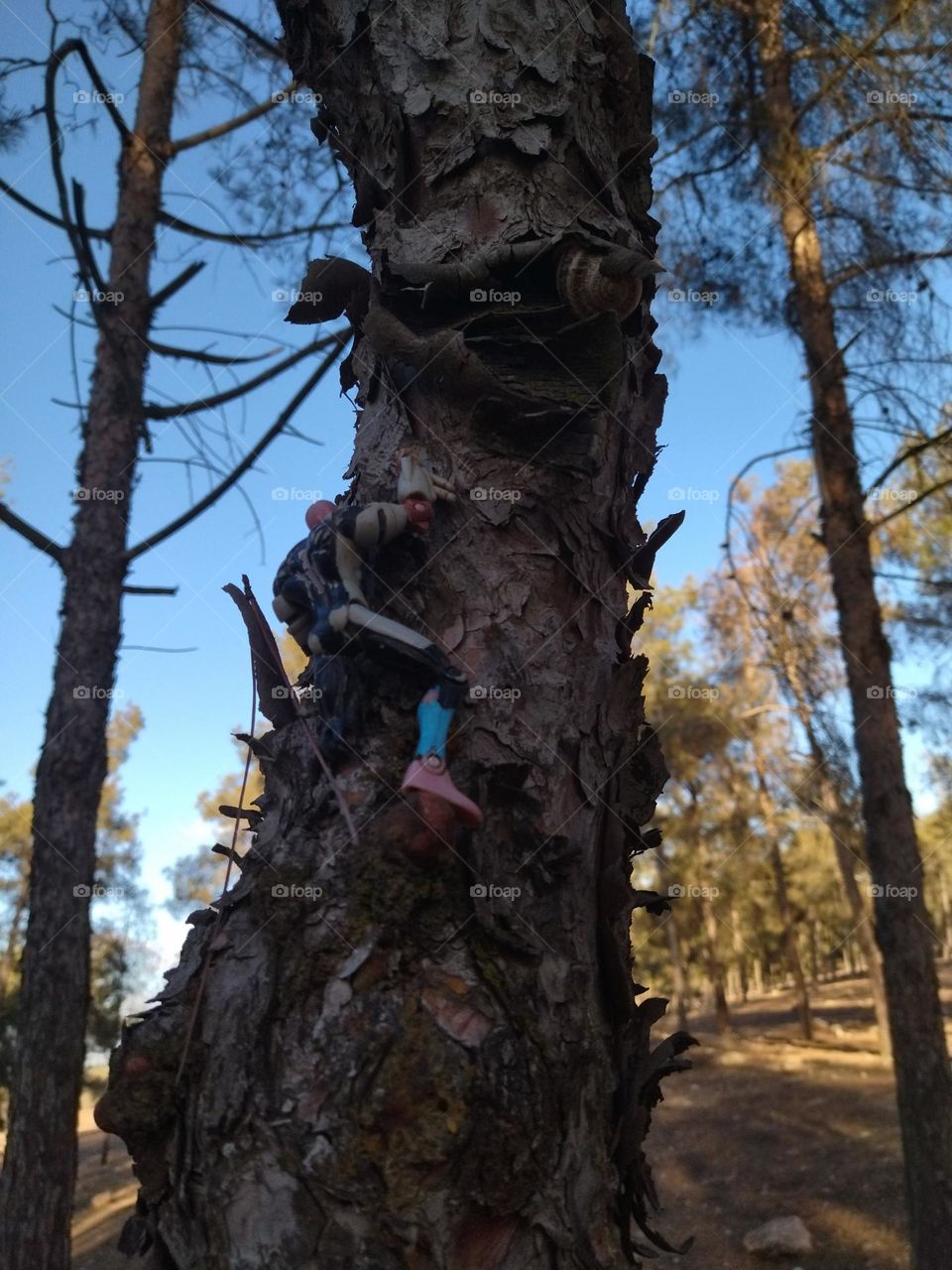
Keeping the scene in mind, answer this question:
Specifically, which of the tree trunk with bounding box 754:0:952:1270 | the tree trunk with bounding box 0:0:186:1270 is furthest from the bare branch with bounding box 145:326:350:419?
the tree trunk with bounding box 754:0:952:1270

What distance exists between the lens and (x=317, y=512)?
1869 millimetres

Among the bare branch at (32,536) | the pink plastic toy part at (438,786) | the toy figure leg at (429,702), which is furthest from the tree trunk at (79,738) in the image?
the pink plastic toy part at (438,786)

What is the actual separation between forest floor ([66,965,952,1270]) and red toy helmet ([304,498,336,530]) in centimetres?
469

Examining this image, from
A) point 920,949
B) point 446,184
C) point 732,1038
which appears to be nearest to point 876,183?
point 920,949

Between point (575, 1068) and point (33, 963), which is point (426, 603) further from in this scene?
point (33, 963)

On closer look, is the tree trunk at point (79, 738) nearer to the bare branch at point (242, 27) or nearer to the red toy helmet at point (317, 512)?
the bare branch at point (242, 27)

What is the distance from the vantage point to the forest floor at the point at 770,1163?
772 centimetres

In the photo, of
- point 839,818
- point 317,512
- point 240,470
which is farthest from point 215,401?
point 839,818

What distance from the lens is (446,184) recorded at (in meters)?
1.74

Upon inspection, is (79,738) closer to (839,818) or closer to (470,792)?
(470,792)

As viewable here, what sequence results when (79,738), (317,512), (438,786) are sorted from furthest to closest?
(79,738), (317,512), (438,786)

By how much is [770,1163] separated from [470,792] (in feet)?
34.7

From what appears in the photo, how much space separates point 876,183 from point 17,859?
62.1 ft

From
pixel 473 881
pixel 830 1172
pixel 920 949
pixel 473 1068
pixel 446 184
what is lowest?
pixel 830 1172
